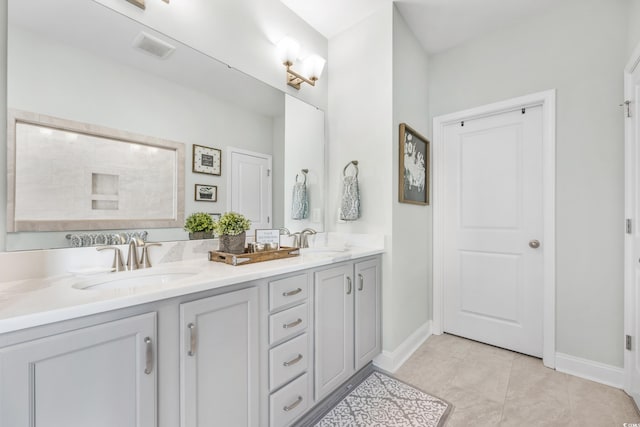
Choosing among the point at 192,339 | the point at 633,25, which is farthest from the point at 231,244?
the point at 633,25

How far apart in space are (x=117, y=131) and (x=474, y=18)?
267cm

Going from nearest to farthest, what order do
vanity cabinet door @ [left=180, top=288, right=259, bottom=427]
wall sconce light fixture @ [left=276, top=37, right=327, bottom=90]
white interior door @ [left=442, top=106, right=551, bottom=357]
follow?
vanity cabinet door @ [left=180, top=288, right=259, bottom=427] → wall sconce light fixture @ [left=276, top=37, right=327, bottom=90] → white interior door @ [left=442, top=106, right=551, bottom=357]

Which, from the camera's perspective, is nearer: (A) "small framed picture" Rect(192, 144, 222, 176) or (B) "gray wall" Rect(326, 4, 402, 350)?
(A) "small framed picture" Rect(192, 144, 222, 176)

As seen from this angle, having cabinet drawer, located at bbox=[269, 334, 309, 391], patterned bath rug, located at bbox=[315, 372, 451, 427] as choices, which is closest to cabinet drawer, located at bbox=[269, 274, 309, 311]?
cabinet drawer, located at bbox=[269, 334, 309, 391]

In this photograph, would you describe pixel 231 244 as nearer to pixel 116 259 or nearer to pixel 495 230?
pixel 116 259

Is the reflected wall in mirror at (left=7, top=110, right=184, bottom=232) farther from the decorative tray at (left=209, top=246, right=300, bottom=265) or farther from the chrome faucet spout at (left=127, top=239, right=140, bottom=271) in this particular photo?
the decorative tray at (left=209, top=246, right=300, bottom=265)

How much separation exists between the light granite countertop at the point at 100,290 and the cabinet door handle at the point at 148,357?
137 mm

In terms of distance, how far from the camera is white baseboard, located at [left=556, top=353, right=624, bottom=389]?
1.88 m

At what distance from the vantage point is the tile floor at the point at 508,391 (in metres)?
1.59

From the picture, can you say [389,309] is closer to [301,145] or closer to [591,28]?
[301,145]

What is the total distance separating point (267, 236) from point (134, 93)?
99cm

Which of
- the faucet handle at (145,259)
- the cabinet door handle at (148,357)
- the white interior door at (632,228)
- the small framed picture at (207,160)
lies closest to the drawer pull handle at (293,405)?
the cabinet door handle at (148,357)

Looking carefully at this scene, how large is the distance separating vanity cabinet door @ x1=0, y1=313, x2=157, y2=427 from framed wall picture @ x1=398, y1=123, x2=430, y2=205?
1.84 m

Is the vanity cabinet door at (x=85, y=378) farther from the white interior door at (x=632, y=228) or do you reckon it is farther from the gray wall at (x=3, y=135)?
the white interior door at (x=632, y=228)
